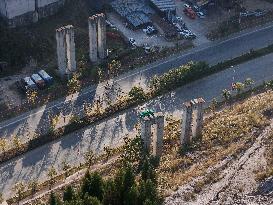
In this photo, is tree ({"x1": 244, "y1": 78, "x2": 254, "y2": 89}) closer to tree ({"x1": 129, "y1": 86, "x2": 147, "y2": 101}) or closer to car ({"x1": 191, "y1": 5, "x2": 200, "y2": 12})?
tree ({"x1": 129, "y1": 86, "x2": 147, "y2": 101})

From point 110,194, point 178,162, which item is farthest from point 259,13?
point 110,194

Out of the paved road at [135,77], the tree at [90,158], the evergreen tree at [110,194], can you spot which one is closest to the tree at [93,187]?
the evergreen tree at [110,194]

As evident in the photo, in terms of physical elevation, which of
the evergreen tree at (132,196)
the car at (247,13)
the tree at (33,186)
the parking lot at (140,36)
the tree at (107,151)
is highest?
the evergreen tree at (132,196)

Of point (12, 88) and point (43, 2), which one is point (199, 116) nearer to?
point (12, 88)

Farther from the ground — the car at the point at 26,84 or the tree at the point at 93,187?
the tree at the point at 93,187

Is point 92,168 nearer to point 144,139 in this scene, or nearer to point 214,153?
point 144,139

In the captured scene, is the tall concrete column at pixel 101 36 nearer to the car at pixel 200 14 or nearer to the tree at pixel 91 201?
the car at pixel 200 14

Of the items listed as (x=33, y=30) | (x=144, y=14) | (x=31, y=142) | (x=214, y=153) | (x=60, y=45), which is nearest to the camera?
(x=214, y=153)

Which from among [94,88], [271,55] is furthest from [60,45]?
[271,55]
